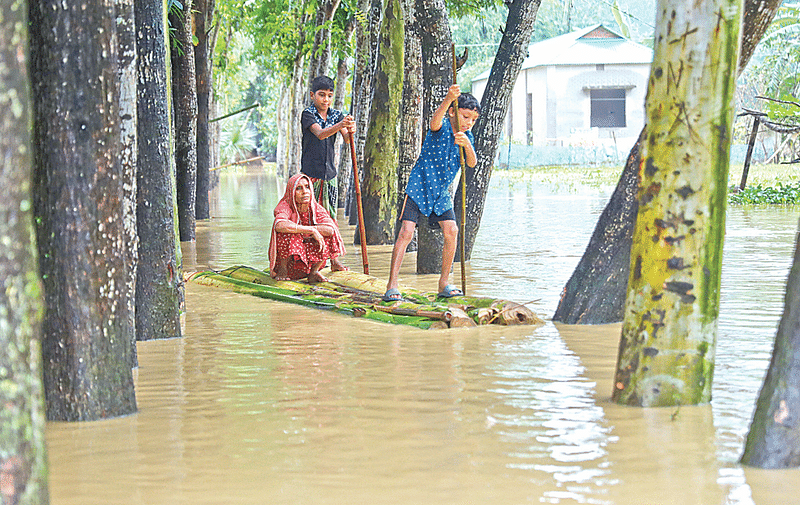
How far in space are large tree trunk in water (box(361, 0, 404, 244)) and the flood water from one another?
17.4 ft

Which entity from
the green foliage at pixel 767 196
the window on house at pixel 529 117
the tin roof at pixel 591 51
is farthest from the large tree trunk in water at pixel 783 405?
the window on house at pixel 529 117

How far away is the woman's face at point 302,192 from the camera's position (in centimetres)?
888

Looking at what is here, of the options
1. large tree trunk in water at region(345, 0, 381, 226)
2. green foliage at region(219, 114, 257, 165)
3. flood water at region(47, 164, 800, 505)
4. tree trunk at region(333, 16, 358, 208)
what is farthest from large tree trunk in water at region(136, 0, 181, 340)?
green foliage at region(219, 114, 257, 165)

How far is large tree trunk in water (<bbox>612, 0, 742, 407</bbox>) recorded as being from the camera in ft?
15.0

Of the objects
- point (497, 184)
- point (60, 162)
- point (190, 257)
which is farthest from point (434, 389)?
point (497, 184)

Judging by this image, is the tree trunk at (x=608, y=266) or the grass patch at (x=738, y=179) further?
the grass patch at (x=738, y=179)

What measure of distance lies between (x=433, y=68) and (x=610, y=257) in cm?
400

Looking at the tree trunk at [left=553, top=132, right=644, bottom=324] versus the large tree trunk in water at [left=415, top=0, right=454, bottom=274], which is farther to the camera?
the large tree trunk in water at [left=415, top=0, right=454, bottom=274]

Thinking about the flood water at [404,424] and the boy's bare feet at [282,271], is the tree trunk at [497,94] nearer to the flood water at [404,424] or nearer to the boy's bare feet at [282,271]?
the boy's bare feet at [282,271]

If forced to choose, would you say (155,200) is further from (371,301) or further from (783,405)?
(783,405)

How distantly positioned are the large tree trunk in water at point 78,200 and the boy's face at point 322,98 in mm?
4653

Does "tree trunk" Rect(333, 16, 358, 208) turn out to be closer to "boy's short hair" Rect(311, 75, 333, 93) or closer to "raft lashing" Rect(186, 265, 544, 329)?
"boy's short hair" Rect(311, 75, 333, 93)

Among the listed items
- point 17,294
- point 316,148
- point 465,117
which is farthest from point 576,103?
point 17,294

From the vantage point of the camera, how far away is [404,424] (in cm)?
461
